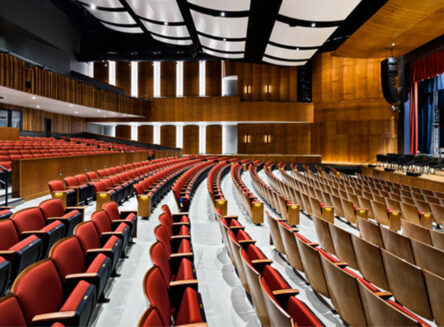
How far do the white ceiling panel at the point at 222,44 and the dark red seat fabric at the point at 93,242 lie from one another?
212 inches

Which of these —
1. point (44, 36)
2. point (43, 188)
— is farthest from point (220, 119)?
point (43, 188)

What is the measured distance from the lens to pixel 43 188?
2.56 metres

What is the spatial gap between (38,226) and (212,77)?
24.5ft

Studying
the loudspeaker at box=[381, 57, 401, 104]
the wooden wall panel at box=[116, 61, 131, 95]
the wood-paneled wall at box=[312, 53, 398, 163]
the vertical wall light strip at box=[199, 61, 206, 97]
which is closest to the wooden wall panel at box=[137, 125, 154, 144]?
the wooden wall panel at box=[116, 61, 131, 95]

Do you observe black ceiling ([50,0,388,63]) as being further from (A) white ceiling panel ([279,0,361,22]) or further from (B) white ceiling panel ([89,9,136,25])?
(A) white ceiling panel ([279,0,361,22])

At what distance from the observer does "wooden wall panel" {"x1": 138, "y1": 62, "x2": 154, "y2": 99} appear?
8.27m

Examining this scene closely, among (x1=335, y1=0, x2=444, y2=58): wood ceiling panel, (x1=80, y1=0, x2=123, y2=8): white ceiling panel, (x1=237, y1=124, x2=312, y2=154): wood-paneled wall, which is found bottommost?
(x1=237, y1=124, x2=312, y2=154): wood-paneled wall

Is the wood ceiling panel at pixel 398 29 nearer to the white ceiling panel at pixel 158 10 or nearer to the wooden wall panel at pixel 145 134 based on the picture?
the white ceiling panel at pixel 158 10

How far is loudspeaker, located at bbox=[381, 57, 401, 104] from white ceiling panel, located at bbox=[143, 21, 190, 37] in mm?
3956

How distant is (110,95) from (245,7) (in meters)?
4.03

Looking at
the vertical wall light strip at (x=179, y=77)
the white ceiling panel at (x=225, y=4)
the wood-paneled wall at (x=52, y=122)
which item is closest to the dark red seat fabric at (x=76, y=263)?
the white ceiling panel at (x=225, y=4)

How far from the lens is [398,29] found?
13.7 ft

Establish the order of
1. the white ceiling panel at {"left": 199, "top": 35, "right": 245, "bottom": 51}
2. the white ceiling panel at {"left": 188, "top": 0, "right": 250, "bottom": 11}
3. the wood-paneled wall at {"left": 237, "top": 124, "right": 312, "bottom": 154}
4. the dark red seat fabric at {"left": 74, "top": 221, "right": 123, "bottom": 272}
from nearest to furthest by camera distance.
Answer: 1. the dark red seat fabric at {"left": 74, "top": 221, "right": 123, "bottom": 272}
2. the white ceiling panel at {"left": 188, "top": 0, "right": 250, "bottom": 11}
3. the white ceiling panel at {"left": 199, "top": 35, "right": 245, "bottom": 51}
4. the wood-paneled wall at {"left": 237, "top": 124, "right": 312, "bottom": 154}

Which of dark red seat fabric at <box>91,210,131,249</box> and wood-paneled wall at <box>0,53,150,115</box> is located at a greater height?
wood-paneled wall at <box>0,53,150,115</box>
